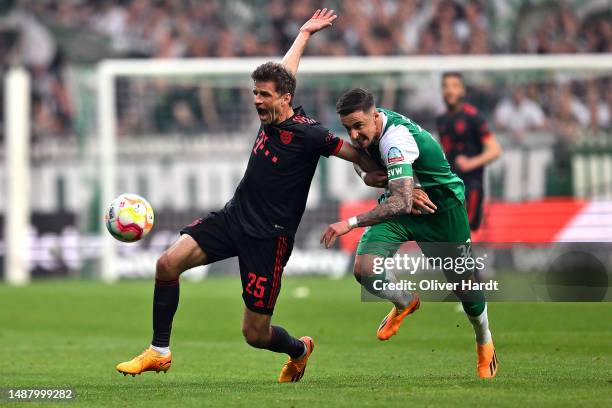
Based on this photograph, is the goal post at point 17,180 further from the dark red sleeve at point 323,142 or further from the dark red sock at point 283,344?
the dark red sleeve at point 323,142

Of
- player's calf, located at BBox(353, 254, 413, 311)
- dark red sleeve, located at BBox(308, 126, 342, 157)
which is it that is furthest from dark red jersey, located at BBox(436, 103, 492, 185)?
Answer: dark red sleeve, located at BBox(308, 126, 342, 157)

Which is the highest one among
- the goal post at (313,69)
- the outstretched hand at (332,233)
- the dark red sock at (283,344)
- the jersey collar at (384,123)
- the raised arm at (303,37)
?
the goal post at (313,69)

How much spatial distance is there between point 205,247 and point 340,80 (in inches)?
512

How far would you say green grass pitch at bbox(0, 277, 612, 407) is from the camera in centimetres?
777

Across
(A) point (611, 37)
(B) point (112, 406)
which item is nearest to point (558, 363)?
(B) point (112, 406)

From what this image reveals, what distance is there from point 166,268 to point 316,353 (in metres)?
2.78

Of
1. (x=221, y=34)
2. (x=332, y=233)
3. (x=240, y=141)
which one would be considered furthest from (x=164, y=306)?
(x=221, y=34)

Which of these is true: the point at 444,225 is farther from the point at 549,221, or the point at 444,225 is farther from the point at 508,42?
the point at 508,42

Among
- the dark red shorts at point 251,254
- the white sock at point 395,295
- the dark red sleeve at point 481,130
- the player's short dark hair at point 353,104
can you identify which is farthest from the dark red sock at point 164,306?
the dark red sleeve at point 481,130

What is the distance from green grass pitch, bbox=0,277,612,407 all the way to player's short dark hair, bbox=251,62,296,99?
6.74 ft

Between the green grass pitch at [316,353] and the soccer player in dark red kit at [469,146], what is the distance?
1285 millimetres

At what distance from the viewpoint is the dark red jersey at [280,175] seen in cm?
856

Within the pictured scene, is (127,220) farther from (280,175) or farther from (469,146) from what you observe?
(469,146)

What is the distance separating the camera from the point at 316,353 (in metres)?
11.0
